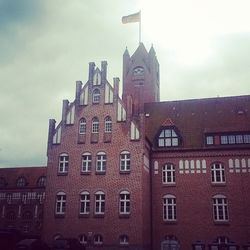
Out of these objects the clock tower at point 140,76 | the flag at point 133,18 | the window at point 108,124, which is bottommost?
the window at point 108,124

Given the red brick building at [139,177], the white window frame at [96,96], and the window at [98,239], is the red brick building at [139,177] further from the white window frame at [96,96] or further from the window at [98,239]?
the white window frame at [96,96]

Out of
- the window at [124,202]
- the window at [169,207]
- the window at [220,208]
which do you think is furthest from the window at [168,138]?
the window at [124,202]

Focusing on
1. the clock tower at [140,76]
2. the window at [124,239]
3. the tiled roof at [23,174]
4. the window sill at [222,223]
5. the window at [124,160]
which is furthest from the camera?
the tiled roof at [23,174]

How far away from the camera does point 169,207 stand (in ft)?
111

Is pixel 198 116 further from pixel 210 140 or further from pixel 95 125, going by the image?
pixel 95 125

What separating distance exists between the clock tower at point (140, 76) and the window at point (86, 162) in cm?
1175

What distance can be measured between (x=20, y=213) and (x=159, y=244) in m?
31.0

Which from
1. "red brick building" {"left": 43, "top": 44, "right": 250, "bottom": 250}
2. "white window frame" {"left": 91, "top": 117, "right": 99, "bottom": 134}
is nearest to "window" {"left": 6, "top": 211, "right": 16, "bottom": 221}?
"red brick building" {"left": 43, "top": 44, "right": 250, "bottom": 250}

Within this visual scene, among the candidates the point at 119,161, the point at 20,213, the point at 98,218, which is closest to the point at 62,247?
the point at 98,218

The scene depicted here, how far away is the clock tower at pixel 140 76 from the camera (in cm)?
4491

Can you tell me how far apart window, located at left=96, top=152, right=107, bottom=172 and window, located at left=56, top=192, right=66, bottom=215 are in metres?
4.18

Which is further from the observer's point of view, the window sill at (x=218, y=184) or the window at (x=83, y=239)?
the window sill at (x=218, y=184)

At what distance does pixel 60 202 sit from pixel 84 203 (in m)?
2.44

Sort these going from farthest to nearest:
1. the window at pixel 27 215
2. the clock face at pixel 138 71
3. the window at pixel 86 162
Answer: the window at pixel 27 215 → the clock face at pixel 138 71 → the window at pixel 86 162
